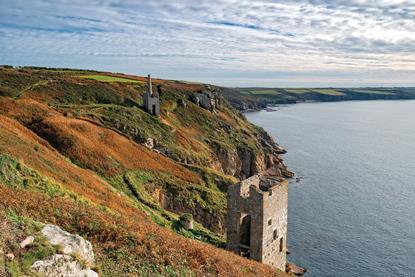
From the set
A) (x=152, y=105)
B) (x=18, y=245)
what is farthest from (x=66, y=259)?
(x=152, y=105)

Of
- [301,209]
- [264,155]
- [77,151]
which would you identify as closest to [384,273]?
[301,209]

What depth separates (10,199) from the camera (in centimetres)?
1798

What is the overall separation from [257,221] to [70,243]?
1748 cm

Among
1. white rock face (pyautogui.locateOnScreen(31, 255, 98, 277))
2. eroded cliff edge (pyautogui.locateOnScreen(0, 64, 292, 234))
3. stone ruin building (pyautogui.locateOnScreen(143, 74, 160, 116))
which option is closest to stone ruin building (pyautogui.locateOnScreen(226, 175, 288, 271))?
eroded cliff edge (pyautogui.locateOnScreen(0, 64, 292, 234))

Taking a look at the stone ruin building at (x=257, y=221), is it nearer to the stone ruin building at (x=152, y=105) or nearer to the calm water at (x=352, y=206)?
the calm water at (x=352, y=206)

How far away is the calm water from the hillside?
1167cm

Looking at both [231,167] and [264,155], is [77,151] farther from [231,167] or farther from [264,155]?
[264,155]

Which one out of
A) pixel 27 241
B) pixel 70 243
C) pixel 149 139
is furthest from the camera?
pixel 149 139

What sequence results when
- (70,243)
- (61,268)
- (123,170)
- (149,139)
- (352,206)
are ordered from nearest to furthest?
(61,268) < (70,243) < (123,170) < (149,139) < (352,206)

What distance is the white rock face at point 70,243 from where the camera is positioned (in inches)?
559

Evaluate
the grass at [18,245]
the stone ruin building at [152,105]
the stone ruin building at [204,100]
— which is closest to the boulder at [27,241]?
the grass at [18,245]

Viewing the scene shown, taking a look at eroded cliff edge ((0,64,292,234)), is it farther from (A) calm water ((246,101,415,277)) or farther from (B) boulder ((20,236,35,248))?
(B) boulder ((20,236,35,248))

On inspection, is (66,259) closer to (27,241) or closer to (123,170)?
(27,241)

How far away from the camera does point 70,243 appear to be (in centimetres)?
1448
